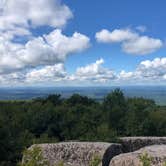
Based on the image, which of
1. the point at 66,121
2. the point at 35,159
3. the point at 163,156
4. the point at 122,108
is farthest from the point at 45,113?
the point at 35,159

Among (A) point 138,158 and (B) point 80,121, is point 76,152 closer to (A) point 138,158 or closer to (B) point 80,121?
(A) point 138,158

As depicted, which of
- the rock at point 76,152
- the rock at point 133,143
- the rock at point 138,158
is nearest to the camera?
the rock at point 138,158

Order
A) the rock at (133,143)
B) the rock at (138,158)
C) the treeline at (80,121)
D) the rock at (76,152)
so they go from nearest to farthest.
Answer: the rock at (138,158), the rock at (76,152), the rock at (133,143), the treeline at (80,121)

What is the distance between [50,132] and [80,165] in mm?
26127

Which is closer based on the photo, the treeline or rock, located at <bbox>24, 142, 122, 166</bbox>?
rock, located at <bbox>24, 142, 122, 166</bbox>

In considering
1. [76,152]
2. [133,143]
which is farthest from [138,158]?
[133,143]

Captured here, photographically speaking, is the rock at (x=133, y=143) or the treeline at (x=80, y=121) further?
the treeline at (x=80, y=121)

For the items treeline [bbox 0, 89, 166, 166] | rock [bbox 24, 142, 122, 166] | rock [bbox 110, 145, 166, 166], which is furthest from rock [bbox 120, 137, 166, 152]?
treeline [bbox 0, 89, 166, 166]

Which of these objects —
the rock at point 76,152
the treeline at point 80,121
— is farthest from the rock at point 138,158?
the treeline at point 80,121

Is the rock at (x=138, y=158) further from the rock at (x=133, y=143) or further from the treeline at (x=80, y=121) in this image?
the treeline at (x=80, y=121)

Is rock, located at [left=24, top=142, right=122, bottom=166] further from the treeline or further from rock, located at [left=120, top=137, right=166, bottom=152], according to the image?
the treeline

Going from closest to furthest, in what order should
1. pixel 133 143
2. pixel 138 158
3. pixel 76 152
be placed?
pixel 138 158, pixel 76 152, pixel 133 143

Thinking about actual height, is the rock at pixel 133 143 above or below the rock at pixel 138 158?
below

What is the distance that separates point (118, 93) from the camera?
7038 centimetres
